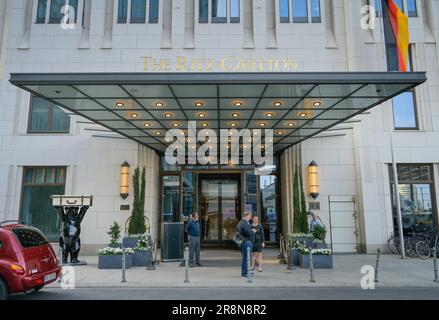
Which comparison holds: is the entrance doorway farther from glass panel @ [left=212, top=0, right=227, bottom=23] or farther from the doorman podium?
glass panel @ [left=212, top=0, right=227, bottom=23]

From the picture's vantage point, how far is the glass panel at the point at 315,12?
720 inches

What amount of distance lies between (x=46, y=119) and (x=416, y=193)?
18012 mm

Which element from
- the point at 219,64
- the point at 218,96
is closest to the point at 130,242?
the point at 218,96

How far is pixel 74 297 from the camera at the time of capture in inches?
334

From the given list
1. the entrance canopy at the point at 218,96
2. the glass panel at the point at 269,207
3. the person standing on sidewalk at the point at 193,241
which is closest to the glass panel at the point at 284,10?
the entrance canopy at the point at 218,96

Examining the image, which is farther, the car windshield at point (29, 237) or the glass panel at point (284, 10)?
the glass panel at point (284, 10)

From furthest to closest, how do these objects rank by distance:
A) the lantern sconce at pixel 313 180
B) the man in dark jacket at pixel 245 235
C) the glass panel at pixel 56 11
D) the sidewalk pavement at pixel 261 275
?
1. the glass panel at pixel 56 11
2. the lantern sconce at pixel 313 180
3. the man in dark jacket at pixel 245 235
4. the sidewalk pavement at pixel 261 275

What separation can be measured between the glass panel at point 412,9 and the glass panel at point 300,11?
5092 mm

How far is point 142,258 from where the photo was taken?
43.6 ft

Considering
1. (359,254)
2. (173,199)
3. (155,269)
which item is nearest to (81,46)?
(173,199)

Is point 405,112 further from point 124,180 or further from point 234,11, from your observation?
point 124,180

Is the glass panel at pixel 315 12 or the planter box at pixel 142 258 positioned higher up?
the glass panel at pixel 315 12

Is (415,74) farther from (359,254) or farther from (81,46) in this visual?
(81,46)

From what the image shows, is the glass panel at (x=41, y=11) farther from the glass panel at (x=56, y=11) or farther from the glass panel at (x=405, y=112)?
the glass panel at (x=405, y=112)
